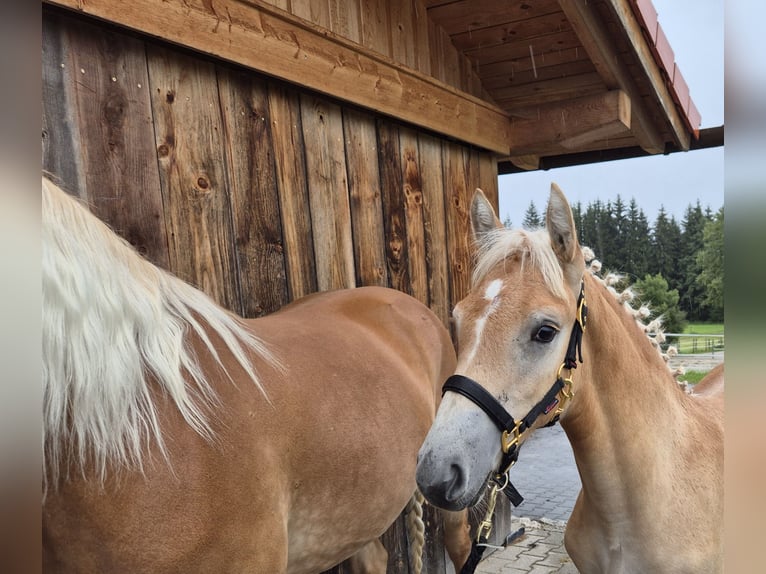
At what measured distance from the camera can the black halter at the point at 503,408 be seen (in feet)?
4.11

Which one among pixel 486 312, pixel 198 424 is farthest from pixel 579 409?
pixel 198 424

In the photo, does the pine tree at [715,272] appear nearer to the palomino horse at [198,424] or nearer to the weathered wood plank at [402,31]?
the palomino horse at [198,424]

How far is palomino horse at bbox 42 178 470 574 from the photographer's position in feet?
3.09

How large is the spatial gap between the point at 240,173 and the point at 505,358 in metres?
1.27

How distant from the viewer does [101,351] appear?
0.96 m

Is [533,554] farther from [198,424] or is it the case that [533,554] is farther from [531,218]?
[198,424]

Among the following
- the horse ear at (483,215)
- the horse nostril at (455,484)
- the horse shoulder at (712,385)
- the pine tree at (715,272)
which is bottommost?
the horse shoulder at (712,385)

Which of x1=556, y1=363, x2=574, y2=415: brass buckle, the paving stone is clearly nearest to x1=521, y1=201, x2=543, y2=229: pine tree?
x1=556, y1=363, x2=574, y2=415: brass buckle

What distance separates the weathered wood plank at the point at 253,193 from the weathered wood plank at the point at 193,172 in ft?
0.15

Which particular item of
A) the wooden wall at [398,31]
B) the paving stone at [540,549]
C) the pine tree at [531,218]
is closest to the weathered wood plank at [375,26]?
the wooden wall at [398,31]

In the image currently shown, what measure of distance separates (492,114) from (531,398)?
244 centimetres

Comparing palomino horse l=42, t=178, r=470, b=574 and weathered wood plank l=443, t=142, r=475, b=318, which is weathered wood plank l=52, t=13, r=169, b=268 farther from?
weathered wood plank l=443, t=142, r=475, b=318

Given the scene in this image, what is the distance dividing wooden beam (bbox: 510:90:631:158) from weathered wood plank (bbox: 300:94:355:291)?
1.42 m

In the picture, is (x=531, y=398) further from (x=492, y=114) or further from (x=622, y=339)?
(x=492, y=114)
